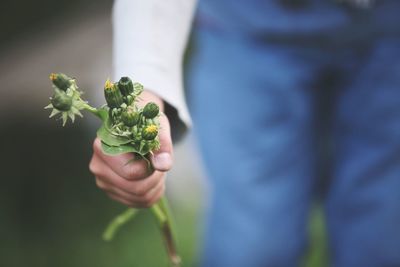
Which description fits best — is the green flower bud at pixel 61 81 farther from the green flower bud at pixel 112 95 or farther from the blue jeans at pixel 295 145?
the blue jeans at pixel 295 145

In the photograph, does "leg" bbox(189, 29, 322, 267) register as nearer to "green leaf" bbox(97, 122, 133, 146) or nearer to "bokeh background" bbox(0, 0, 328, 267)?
"bokeh background" bbox(0, 0, 328, 267)

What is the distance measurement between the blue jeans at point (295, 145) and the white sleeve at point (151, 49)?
298 mm

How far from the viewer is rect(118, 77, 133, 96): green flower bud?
33 centimetres

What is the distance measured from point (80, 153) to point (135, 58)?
84cm

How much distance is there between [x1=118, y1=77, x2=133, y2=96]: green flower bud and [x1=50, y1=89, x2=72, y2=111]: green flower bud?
0.07ft

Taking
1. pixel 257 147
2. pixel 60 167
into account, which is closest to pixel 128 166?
pixel 257 147

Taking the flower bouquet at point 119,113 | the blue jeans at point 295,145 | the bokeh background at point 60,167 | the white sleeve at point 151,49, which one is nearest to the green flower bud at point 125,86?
the flower bouquet at point 119,113

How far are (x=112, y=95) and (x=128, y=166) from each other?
5 cm

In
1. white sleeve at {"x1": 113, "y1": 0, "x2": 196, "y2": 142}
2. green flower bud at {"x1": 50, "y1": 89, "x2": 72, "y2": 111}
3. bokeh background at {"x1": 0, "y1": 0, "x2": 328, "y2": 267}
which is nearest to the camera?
green flower bud at {"x1": 50, "y1": 89, "x2": 72, "y2": 111}

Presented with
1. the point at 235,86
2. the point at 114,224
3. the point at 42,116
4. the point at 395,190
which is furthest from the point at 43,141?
the point at 114,224

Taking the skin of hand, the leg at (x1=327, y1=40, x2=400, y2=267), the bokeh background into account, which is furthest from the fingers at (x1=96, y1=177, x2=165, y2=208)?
the bokeh background

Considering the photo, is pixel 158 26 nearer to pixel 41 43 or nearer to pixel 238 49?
pixel 238 49

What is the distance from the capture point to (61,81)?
1.07ft

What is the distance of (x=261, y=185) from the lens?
0.78 m
